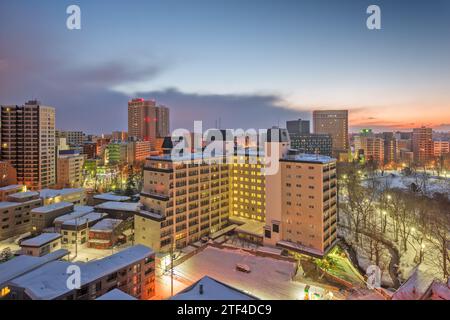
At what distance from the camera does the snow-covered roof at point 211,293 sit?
4.10 m

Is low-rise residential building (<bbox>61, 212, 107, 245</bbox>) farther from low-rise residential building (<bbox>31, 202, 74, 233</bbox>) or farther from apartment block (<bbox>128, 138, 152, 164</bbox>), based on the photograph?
apartment block (<bbox>128, 138, 152, 164</bbox>)

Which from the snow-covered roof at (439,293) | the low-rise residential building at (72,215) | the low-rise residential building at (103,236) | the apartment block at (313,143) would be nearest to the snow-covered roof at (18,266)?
the low-rise residential building at (103,236)

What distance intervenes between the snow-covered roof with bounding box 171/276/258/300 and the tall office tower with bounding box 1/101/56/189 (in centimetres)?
2367

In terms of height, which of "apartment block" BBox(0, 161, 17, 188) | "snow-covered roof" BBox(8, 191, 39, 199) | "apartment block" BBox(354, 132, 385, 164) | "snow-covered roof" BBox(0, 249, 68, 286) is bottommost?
"snow-covered roof" BBox(0, 249, 68, 286)

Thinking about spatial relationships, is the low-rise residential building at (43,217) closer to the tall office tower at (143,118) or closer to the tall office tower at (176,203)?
the tall office tower at (176,203)

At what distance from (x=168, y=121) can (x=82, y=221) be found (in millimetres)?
50096

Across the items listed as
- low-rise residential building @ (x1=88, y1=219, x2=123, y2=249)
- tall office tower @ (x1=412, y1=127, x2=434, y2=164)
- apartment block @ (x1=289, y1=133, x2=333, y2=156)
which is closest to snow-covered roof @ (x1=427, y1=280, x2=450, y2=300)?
low-rise residential building @ (x1=88, y1=219, x2=123, y2=249)

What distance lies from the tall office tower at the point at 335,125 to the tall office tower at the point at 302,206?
41865mm

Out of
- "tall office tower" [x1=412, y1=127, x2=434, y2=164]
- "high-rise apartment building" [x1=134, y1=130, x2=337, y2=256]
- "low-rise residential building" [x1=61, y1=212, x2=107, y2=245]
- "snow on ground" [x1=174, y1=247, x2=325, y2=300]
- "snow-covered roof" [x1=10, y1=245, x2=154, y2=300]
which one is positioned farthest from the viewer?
"tall office tower" [x1=412, y1=127, x2=434, y2=164]

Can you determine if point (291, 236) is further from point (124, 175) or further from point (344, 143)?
point (344, 143)

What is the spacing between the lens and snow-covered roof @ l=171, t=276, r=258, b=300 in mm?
4098

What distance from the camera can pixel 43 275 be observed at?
6695mm

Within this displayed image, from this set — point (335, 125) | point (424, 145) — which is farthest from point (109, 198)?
point (424, 145)

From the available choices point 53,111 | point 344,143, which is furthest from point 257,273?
point 344,143
